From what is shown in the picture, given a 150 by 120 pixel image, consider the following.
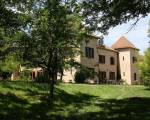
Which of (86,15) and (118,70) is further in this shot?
(118,70)

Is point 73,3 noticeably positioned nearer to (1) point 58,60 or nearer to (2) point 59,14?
(2) point 59,14

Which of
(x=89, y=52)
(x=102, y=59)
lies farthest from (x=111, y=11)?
(x=102, y=59)

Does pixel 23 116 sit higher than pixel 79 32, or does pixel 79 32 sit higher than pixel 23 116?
pixel 79 32

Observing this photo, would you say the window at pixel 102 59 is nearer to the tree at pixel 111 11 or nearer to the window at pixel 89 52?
the window at pixel 89 52

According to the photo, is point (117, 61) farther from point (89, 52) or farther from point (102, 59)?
point (89, 52)

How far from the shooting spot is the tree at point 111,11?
20.0 meters

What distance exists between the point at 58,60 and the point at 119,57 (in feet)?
161

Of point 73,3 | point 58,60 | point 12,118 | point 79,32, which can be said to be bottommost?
point 12,118

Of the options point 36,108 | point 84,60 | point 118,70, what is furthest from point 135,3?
point 118,70

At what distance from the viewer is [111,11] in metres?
20.3

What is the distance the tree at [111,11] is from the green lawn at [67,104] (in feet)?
15.8

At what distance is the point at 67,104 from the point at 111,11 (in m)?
10.8

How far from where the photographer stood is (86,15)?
70.5 feet

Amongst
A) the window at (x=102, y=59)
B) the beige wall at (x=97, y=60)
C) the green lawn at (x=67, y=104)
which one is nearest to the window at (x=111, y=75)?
the beige wall at (x=97, y=60)
